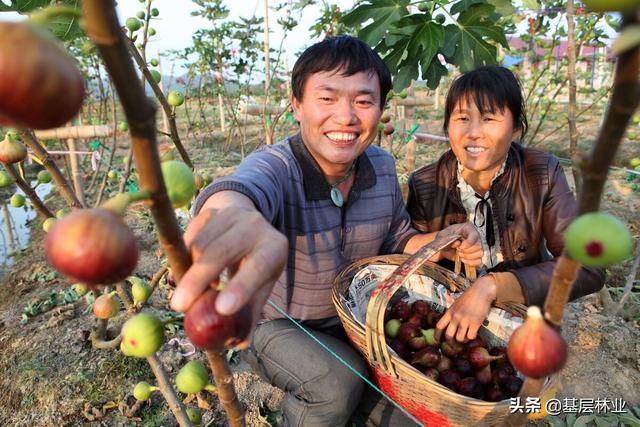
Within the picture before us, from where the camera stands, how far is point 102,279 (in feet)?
1.80

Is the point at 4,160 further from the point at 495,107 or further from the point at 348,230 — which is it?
the point at 495,107

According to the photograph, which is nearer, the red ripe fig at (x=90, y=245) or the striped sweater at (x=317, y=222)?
the red ripe fig at (x=90, y=245)

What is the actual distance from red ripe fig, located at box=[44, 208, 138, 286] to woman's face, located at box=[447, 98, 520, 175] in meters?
1.85

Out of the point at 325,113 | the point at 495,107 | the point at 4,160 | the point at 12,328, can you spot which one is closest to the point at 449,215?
the point at 495,107

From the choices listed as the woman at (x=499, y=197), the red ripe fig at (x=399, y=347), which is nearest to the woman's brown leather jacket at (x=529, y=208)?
the woman at (x=499, y=197)

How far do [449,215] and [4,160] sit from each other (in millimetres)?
2007

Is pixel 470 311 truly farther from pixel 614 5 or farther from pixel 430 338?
pixel 614 5

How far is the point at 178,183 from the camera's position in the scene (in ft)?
2.35

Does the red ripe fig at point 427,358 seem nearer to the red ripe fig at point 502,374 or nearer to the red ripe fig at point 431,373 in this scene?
the red ripe fig at point 431,373

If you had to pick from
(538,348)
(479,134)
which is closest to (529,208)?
(479,134)

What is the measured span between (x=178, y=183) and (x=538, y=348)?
0.62 meters

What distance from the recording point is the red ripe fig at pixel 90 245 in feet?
1.73

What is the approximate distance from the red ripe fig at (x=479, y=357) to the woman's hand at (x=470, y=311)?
59mm

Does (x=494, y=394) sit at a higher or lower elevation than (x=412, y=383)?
lower
